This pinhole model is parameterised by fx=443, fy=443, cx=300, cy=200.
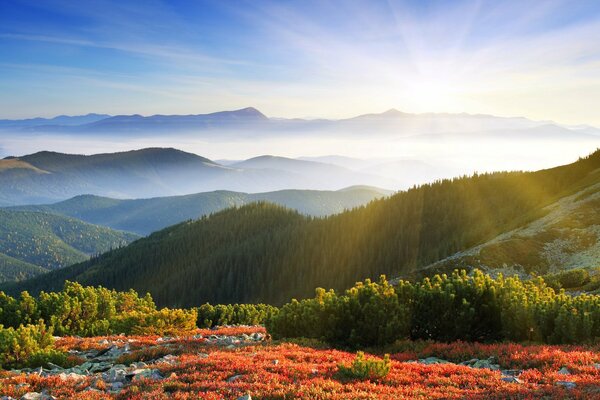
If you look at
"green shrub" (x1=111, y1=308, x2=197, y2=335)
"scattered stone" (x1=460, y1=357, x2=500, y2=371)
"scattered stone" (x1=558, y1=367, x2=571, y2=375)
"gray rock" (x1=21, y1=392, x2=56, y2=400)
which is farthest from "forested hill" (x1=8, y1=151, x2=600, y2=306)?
"gray rock" (x1=21, y1=392, x2=56, y2=400)

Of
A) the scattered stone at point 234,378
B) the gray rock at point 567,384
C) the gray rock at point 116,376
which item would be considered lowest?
the gray rock at point 116,376

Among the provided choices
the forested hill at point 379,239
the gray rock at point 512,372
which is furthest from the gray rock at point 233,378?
the forested hill at point 379,239

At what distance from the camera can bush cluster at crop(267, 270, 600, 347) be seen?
1678 cm

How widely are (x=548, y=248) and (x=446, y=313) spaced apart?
155 ft

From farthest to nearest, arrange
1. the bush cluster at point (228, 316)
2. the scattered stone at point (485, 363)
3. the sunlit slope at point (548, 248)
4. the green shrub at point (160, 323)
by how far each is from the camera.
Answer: the sunlit slope at point (548, 248) → the bush cluster at point (228, 316) → the green shrub at point (160, 323) → the scattered stone at point (485, 363)

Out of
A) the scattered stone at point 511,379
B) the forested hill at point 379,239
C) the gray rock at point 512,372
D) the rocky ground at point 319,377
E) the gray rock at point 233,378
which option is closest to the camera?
the rocky ground at point 319,377

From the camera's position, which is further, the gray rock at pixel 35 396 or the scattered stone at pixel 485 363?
the scattered stone at pixel 485 363

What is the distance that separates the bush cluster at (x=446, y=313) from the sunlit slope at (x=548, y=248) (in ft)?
118

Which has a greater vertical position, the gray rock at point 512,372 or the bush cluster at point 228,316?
the gray rock at point 512,372

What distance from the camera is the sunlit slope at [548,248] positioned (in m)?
52.9

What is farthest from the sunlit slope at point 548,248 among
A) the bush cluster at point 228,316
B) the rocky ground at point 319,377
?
the rocky ground at point 319,377

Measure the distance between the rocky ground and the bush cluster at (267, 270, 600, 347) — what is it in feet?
4.68

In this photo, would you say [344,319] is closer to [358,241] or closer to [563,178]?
[563,178]

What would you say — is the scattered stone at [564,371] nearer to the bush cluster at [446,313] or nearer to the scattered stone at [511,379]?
the scattered stone at [511,379]
